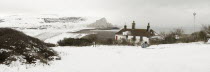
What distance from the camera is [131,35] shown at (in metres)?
71.1

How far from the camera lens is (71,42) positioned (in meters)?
38.0

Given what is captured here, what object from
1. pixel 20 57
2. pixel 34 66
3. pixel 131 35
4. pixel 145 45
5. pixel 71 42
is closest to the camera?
pixel 34 66

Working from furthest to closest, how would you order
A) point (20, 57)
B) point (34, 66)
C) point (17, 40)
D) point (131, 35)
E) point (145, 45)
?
point (131, 35) → point (145, 45) → point (17, 40) → point (20, 57) → point (34, 66)

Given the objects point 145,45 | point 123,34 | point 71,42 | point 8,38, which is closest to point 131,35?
point 123,34

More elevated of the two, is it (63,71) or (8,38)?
(8,38)

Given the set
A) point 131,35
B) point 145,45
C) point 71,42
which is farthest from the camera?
point 131,35

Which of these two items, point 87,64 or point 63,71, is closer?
point 63,71

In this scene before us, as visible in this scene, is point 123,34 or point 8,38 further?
point 123,34

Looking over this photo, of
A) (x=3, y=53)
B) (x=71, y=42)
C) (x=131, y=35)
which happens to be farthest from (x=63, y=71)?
(x=131, y=35)

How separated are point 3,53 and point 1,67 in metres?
2.13

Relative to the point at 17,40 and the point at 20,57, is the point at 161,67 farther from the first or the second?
the point at 17,40

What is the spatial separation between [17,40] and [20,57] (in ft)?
12.7

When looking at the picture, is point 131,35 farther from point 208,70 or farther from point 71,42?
point 208,70

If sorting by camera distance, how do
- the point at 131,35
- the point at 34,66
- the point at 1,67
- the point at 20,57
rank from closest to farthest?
the point at 1,67 < the point at 34,66 < the point at 20,57 < the point at 131,35
